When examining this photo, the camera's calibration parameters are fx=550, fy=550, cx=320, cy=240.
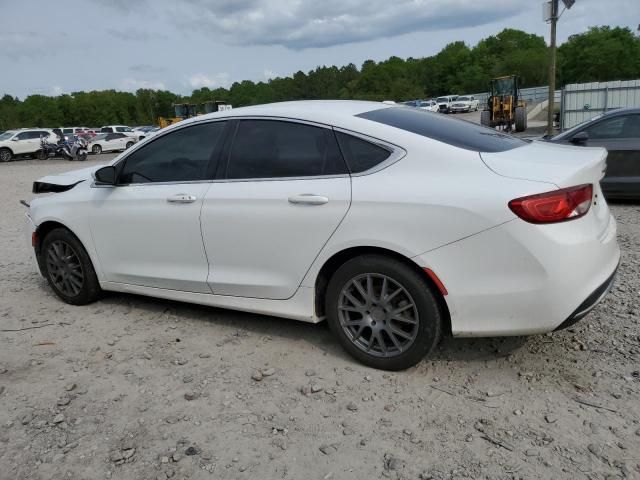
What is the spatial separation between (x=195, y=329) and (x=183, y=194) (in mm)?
1041

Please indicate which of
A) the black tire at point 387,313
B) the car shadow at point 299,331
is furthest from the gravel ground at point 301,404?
the black tire at point 387,313

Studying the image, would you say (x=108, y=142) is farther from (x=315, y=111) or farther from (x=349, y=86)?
(x=349, y=86)

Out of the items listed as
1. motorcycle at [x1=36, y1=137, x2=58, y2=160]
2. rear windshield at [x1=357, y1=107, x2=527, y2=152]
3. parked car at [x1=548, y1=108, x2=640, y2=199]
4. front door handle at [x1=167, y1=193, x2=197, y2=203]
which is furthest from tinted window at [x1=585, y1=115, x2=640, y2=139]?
motorcycle at [x1=36, y1=137, x2=58, y2=160]

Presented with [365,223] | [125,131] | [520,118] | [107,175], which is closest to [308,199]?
[365,223]

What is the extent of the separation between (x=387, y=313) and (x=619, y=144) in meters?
6.03

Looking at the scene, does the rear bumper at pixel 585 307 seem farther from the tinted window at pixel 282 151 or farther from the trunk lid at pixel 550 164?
the tinted window at pixel 282 151

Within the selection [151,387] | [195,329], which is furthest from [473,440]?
[195,329]

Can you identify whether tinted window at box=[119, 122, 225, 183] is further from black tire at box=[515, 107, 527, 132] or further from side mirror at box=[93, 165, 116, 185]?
black tire at box=[515, 107, 527, 132]

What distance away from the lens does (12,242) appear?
774cm

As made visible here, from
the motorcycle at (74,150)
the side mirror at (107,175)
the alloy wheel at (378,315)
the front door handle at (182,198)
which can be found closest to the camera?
the alloy wheel at (378,315)

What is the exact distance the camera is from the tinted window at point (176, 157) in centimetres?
394

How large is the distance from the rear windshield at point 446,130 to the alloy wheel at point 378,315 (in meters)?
0.91

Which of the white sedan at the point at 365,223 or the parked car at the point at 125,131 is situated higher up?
the white sedan at the point at 365,223

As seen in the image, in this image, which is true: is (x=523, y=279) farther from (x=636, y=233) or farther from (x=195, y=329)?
(x=636, y=233)
